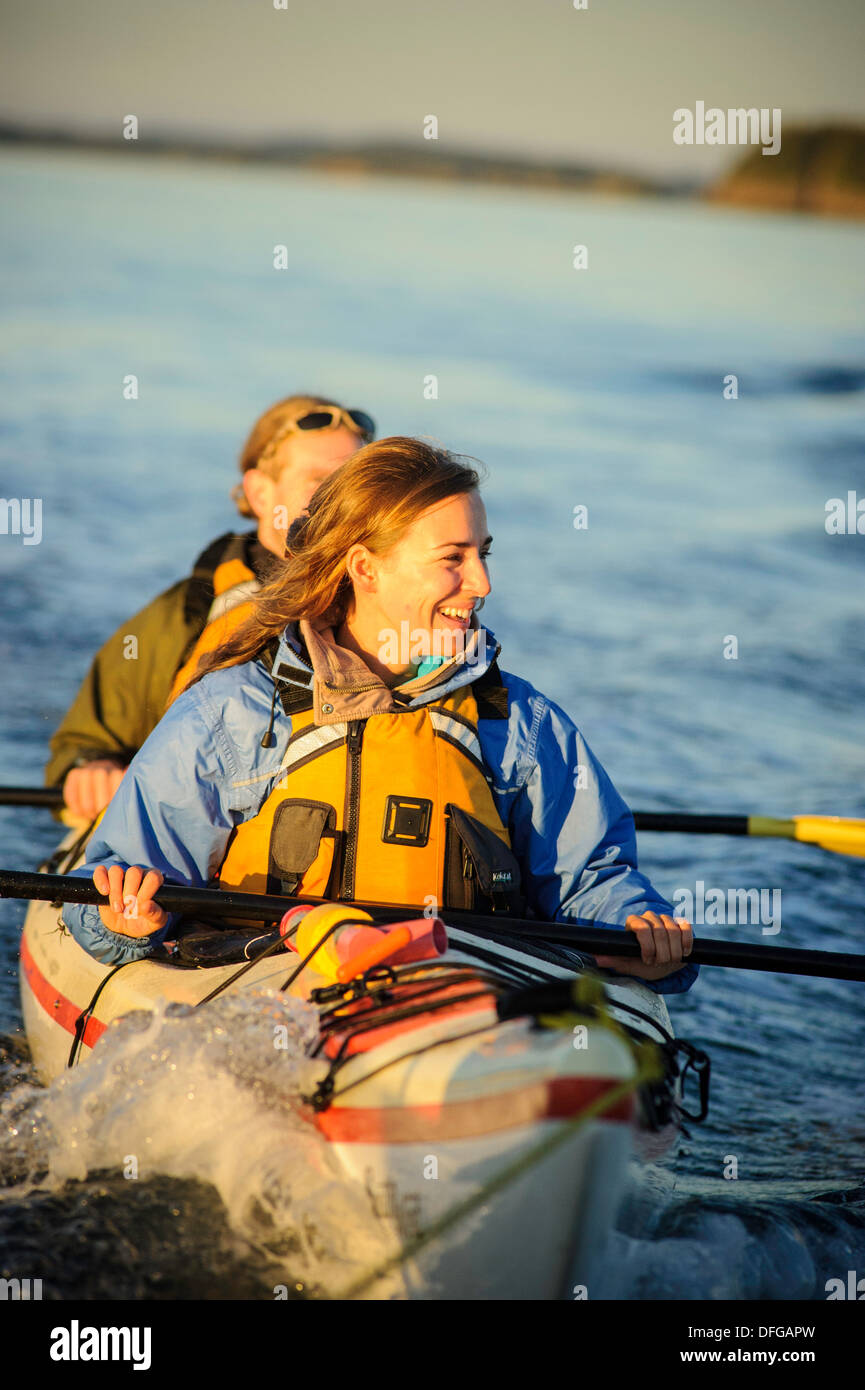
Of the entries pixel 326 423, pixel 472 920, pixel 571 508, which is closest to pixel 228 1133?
pixel 472 920

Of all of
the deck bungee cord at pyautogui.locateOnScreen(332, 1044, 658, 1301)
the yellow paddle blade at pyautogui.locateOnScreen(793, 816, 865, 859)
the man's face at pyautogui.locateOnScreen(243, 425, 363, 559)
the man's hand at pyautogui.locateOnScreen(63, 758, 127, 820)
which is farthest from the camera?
the yellow paddle blade at pyautogui.locateOnScreen(793, 816, 865, 859)

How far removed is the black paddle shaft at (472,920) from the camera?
2.72 m

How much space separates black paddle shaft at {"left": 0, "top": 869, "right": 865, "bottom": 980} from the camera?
2.72m

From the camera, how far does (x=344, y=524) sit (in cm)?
288

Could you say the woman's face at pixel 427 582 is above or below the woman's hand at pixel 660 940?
above

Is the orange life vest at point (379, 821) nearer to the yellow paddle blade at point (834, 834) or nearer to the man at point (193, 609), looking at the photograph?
the man at point (193, 609)

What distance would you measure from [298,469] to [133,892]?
5.30 ft

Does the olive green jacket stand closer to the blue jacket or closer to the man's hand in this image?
the man's hand

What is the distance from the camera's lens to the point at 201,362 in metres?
14.3

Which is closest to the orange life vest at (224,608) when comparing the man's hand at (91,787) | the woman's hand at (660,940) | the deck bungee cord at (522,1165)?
the man's hand at (91,787)

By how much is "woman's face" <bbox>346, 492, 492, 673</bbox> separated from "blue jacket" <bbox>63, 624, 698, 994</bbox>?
98 mm

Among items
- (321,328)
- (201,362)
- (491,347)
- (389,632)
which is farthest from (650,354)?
(389,632)

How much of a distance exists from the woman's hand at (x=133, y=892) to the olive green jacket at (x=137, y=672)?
1445 mm

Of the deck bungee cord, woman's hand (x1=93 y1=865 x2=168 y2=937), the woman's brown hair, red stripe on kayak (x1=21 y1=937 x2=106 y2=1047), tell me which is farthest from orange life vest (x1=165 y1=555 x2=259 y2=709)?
the deck bungee cord
